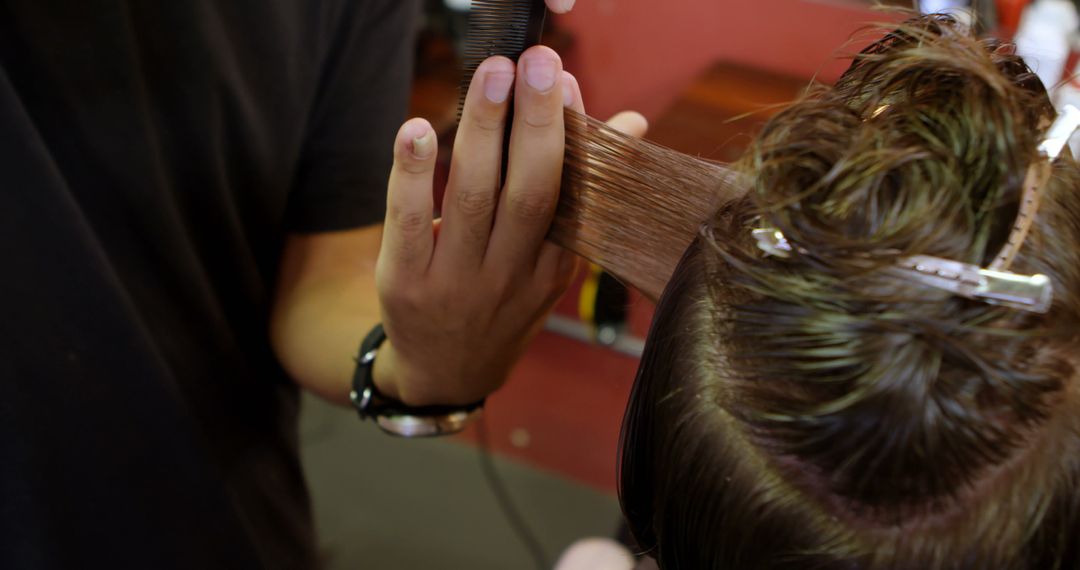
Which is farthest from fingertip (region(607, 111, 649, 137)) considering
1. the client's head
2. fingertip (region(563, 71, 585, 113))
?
the client's head

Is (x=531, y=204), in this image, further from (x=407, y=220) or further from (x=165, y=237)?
(x=165, y=237)

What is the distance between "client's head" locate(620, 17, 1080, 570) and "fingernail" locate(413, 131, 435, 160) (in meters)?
0.21

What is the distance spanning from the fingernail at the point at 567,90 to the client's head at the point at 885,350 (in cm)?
17

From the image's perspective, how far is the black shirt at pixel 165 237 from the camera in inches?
30.4

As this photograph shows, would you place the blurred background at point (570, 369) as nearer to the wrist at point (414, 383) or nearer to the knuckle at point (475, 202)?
the wrist at point (414, 383)

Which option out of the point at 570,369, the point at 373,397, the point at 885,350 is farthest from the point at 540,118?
the point at 570,369

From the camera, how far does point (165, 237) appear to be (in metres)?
0.86

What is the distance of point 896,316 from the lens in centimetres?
44

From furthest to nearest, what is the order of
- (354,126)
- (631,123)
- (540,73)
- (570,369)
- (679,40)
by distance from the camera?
(570,369), (679,40), (354,126), (631,123), (540,73)

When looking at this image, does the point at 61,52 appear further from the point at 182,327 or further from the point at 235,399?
the point at 235,399

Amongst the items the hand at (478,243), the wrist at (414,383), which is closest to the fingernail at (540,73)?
the hand at (478,243)

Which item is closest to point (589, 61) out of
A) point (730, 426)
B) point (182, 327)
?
point (182, 327)

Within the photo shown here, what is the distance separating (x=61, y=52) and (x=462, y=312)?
0.44 meters

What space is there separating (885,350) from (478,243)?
1.10ft
